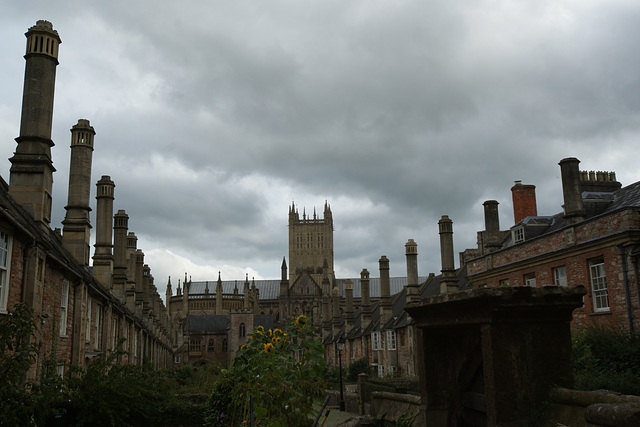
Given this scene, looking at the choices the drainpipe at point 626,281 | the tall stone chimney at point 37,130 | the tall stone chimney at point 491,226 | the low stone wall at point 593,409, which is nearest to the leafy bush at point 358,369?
the tall stone chimney at point 491,226

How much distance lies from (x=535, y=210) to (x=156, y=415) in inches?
906

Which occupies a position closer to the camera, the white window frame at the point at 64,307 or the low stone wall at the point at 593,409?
the low stone wall at the point at 593,409

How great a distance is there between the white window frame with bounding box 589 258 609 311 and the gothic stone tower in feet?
354

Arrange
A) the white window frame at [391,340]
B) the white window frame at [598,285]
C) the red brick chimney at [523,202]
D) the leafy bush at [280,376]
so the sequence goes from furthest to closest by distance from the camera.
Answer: the white window frame at [391,340] → the red brick chimney at [523,202] → the white window frame at [598,285] → the leafy bush at [280,376]

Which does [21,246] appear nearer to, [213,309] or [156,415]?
[156,415]

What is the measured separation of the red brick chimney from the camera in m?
29.9

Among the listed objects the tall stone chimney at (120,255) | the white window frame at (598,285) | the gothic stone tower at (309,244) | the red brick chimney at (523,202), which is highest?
Answer: the gothic stone tower at (309,244)

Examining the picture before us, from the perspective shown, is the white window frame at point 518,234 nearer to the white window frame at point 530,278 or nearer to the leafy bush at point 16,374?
the white window frame at point 530,278

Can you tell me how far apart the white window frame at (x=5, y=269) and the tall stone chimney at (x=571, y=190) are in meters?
19.4

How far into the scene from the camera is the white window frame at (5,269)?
10.5 meters

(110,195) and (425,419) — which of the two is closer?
(425,419)

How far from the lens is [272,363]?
8352mm

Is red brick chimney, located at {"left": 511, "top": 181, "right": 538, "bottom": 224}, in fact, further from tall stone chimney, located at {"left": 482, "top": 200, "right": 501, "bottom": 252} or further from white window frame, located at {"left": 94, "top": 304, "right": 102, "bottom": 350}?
white window frame, located at {"left": 94, "top": 304, "right": 102, "bottom": 350}

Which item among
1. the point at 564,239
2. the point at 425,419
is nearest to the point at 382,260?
the point at 564,239
